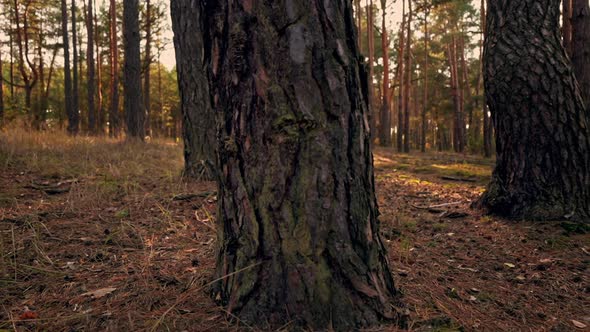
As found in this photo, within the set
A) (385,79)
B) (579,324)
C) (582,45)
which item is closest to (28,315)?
(579,324)

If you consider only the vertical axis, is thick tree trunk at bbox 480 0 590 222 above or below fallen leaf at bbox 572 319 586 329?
above

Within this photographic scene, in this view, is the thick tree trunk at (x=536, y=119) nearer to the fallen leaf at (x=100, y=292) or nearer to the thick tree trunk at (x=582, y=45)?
the thick tree trunk at (x=582, y=45)

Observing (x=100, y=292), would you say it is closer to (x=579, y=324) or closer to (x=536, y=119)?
(x=579, y=324)

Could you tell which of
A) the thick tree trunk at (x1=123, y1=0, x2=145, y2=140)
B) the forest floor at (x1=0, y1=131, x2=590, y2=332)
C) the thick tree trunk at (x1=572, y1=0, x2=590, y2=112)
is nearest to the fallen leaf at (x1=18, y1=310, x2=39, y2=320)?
the forest floor at (x1=0, y1=131, x2=590, y2=332)

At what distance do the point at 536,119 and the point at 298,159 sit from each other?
275cm

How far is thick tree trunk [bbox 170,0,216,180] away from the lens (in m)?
4.50

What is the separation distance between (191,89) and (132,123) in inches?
203

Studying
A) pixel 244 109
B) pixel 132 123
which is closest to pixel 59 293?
pixel 244 109

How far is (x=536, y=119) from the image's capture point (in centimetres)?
324

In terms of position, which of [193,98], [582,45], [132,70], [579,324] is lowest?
[579,324]

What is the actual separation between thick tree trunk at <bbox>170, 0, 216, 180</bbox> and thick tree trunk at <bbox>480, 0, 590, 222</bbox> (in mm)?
3104

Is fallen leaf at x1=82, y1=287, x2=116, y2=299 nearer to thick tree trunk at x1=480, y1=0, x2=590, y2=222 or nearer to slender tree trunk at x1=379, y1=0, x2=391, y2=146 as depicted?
thick tree trunk at x1=480, y1=0, x2=590, y2=222

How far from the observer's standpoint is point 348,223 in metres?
1.54

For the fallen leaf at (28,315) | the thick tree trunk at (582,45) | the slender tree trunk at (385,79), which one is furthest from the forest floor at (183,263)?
the slender tree trunk at (385,79)
